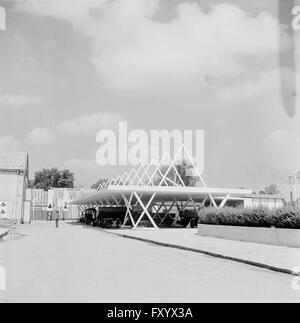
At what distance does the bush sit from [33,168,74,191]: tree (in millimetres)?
86307

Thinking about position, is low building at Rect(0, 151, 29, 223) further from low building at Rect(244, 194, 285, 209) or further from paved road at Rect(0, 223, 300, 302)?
paved road at Rect(0, 223, 300, 302)

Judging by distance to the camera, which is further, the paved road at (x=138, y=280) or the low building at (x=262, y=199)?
the low building at (x=262, y=199)

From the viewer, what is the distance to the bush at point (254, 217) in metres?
19.2

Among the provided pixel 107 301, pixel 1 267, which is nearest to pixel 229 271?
pixel 107 301

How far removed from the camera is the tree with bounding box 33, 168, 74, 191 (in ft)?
363

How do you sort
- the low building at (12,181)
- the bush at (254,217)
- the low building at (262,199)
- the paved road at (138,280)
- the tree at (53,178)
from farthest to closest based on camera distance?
1. the tree at (53,178)
2. the low building at (12,181)
3. the low building at (262,199)
4. the bush at (254,217)
5. the paved road at (138,280)

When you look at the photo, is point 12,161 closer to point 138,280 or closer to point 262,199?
point 262,199

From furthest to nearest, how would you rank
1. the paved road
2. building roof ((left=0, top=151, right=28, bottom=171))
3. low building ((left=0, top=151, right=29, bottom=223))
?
building roof ((left=0, top=151, right=28, bottom=171)) < low building ((left=0, top=151, right=29, bottom=223)) < the paved road

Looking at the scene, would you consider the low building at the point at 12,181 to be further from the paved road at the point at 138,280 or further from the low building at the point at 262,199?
the paved road at the point at 138,280

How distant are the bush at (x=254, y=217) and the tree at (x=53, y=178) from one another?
86307 millimetres

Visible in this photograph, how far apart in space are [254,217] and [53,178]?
93502 mm

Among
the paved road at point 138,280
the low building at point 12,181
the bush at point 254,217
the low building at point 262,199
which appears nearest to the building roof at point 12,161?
the low building at point 12,181

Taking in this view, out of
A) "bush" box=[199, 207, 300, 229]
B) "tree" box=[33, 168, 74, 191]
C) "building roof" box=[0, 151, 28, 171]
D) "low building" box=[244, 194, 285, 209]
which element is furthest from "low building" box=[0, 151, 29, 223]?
"tree" box=[33, 168, 74, 191]
